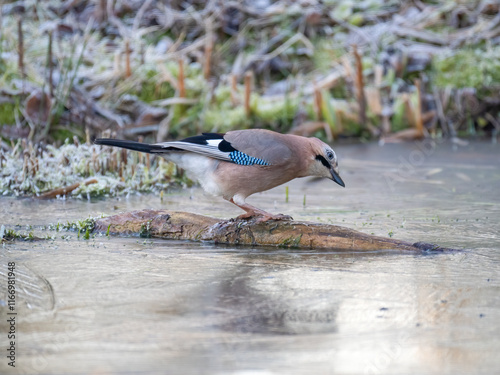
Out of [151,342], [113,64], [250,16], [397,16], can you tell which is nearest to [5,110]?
[113,64]

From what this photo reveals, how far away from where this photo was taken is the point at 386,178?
6449 millimetres

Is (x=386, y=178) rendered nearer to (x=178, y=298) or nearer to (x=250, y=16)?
(x=178, y=298)

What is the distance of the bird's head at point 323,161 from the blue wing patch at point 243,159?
32cm

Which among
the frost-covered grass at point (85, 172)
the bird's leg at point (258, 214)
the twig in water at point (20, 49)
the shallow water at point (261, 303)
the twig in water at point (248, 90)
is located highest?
the twig in water at point (20, 49)

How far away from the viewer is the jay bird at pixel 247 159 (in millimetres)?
4316

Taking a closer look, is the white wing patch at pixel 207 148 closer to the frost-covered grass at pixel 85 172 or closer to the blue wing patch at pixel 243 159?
the blue wing patch at pixel 243 159

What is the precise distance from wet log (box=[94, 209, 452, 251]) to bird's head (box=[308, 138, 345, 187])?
0.45 meters

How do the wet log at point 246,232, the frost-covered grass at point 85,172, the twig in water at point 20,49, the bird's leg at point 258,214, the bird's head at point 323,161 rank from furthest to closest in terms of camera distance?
the twig in water at point 20,49 < the frost-covered grass at point 85,172 < the bird's head at point 323,161 < the bird's leg at point 258,214 < the wet log at point 246,232

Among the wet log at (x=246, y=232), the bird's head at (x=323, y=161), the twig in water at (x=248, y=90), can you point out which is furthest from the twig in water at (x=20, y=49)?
the bird's head at (x=323, y=161)


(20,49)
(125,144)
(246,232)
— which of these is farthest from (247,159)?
(20,49)

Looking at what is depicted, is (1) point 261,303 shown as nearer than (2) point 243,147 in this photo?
Yes

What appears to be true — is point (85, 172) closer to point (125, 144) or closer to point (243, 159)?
point (125, 144)

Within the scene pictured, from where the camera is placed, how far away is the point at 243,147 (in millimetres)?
4387

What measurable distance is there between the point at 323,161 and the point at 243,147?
18.6 inches
